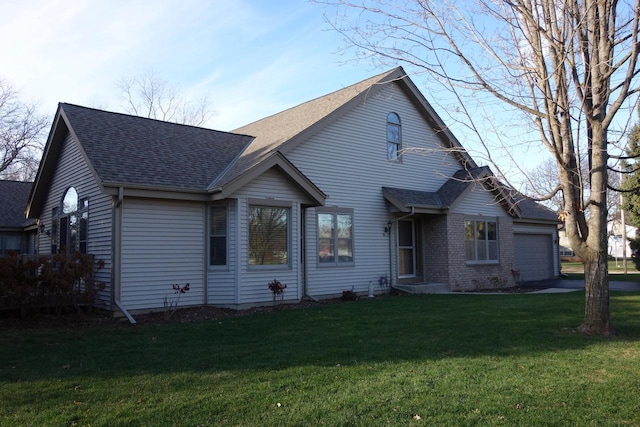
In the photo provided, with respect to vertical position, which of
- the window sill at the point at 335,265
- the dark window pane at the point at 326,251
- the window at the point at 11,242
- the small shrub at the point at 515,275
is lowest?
the small shrub at the point at 515,275

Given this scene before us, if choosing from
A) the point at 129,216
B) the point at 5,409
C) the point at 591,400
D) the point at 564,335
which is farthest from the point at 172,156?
the point at 591,400

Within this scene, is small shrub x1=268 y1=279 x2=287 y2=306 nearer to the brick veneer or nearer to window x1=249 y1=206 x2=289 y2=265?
window x1=249 y1=206 x2=289 y2=265

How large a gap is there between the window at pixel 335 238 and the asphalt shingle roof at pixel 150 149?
3.43 m

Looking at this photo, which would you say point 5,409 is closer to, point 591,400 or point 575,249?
point 591,400

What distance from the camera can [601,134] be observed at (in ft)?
27.8

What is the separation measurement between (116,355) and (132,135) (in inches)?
331

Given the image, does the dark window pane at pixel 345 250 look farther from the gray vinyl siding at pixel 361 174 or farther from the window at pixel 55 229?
the window at pixel 55 229

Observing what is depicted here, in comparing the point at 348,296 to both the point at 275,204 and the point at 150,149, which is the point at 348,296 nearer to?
the point at 275,204

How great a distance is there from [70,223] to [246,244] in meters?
5.74

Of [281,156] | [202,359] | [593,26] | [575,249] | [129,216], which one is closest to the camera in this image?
[202,359]

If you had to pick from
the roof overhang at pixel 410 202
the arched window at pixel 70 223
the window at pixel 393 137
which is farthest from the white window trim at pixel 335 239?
the arched window at pixel 70 223

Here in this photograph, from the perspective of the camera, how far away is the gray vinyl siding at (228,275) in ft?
41.2

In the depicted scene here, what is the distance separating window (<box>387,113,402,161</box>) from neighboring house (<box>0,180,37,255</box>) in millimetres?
13957

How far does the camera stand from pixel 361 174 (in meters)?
16.3
